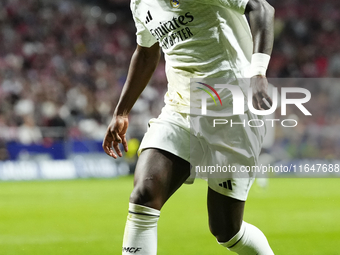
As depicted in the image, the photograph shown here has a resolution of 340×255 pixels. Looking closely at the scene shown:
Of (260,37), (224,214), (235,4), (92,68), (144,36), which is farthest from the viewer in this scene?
(92,68)

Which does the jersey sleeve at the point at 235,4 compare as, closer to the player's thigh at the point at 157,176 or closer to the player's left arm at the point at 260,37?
the player's left arm at the point at 260,37

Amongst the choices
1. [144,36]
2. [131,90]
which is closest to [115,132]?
[131,90]

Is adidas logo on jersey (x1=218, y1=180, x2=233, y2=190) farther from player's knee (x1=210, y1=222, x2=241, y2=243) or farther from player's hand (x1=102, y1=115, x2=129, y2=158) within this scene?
player's hand (x1=102, y1=115, x2=129, y2=158)

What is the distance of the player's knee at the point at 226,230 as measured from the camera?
3.04m

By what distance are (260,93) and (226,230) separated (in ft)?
3.38

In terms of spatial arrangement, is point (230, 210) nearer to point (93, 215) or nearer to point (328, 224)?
point (328, 224)

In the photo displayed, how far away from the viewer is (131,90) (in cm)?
337

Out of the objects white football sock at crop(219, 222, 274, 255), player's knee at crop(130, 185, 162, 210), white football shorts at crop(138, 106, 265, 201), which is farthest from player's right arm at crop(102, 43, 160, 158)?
white football sock at crop(219, 222, 274, 255)

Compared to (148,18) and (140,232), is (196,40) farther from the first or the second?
(140,232)

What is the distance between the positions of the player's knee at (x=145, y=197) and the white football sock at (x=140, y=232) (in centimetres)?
2

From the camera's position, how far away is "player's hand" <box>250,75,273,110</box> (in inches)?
92.8

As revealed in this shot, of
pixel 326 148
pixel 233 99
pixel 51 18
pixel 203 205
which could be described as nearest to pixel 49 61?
pixel 51 18

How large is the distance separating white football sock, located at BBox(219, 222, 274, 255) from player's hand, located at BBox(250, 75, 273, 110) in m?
1.04

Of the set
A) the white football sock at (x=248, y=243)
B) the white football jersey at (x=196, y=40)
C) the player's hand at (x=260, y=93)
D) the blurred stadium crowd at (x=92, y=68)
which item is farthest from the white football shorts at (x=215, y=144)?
the blurred stadium crowd at (x=92, y=68)
